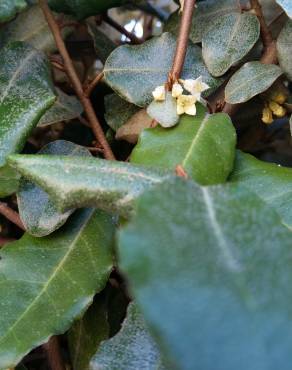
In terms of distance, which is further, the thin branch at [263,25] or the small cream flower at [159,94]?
the thin branch at [263,25]

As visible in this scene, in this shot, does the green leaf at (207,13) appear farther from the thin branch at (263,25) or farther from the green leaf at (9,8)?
the green leaf at (9,8)

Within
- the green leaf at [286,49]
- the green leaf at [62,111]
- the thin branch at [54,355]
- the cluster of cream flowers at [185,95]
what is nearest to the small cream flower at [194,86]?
the cluster of cream flowers at [185,95]

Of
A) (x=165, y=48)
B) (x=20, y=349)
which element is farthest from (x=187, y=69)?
(x=20, y=349)

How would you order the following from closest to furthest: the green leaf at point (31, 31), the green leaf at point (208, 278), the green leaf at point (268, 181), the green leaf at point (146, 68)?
the green leaf at point (208, 278)
the green leaf at point (268, 181)
the green leaf at point (146, 68)
the green leaf at point (31, 31)

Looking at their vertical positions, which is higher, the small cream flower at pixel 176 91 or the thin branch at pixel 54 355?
the small cream flower at pixel 176 91

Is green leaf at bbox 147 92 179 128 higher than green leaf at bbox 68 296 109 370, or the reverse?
green leaf at bbox 147 92 179 128

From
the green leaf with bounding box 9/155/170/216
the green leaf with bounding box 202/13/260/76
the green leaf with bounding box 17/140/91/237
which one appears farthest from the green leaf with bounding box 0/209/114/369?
the green leaf with bounding box 202/13/260/76

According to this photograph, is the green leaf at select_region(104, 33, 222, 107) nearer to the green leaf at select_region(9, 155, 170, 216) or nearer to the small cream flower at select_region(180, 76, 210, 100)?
the small cream flower at select_region(180, 76, 210, 100)

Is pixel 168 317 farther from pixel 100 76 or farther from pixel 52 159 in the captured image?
pixel 100 76

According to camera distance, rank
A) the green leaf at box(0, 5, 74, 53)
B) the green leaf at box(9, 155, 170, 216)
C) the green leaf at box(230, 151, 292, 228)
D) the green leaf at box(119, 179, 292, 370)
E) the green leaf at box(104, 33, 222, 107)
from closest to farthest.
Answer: the green leaf at box(119, 179, 292, 370) → the green leaf at box(9, 155, 170, 216) → the green leaf at box(230, 151, 292, 228) → the green leaf at box(104, 33, 222, 107) → the green leaf at box(0, 5, 74, 53)
